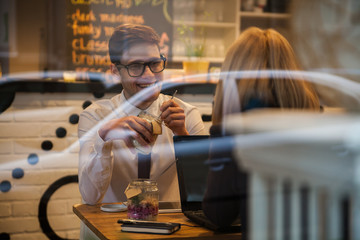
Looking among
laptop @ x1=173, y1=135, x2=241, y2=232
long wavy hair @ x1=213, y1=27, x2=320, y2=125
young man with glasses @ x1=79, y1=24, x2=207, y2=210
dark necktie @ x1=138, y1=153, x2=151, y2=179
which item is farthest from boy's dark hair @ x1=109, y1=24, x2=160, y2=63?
long wavy hair @ x1=213, y1=27, x2=320, y2=125

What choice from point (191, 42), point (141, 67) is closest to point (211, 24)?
point (191, 42)

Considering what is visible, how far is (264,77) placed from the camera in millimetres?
1317

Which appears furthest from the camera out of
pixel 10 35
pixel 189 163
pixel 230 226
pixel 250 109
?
pixel 10 35

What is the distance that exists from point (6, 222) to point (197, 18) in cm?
247

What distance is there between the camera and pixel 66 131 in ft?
8.89

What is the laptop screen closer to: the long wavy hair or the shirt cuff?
the long wavy hair

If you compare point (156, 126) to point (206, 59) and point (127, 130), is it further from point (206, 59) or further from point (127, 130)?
point (206, 59)

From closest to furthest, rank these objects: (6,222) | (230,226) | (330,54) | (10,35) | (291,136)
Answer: (291,136) < (230,226) < (6,222) < (10,35) < (330,54)

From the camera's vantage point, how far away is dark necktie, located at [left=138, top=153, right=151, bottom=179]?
6.59 ft

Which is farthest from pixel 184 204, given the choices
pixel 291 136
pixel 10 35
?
pixel 10 35

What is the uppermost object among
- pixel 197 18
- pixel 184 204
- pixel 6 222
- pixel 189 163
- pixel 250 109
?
pixel 197 18

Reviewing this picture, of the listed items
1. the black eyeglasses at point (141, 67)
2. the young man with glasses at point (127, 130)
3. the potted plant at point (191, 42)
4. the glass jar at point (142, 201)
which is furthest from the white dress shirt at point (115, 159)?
the potted plant at point (191, 42)

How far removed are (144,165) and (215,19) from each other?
8.60 feet

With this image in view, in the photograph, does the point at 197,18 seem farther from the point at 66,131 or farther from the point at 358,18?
the point at 66,131
